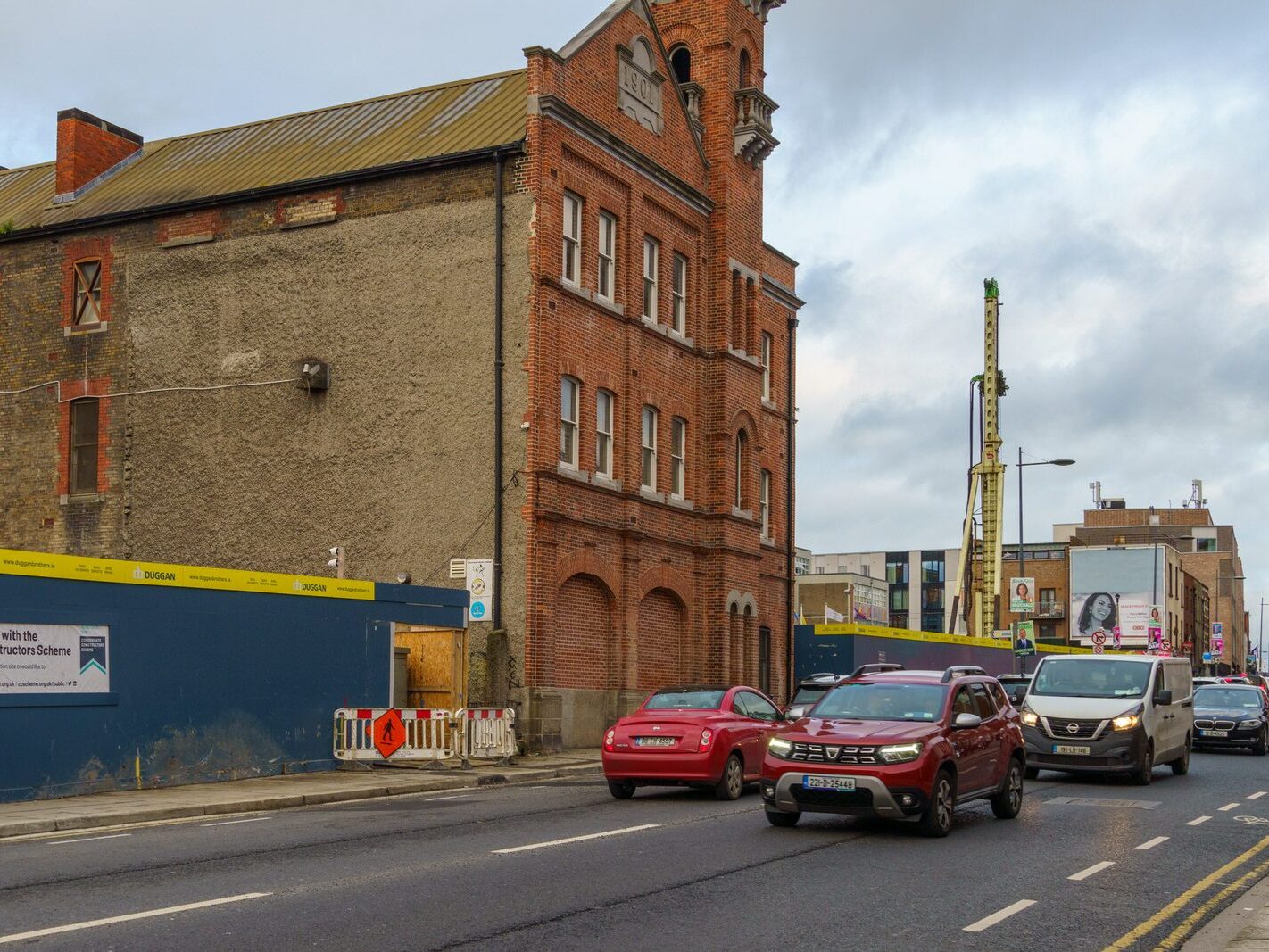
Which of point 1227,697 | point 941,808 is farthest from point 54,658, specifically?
point 1227,697

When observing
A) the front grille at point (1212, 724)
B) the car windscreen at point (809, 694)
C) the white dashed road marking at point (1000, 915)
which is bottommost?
the front grille at point (1212, 724)

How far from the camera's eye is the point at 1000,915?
10484 mm

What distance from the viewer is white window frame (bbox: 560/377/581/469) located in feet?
103

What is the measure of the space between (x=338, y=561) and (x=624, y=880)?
18.2 meters

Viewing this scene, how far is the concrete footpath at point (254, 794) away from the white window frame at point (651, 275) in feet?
39.8

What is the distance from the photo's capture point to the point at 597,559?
3206 cm

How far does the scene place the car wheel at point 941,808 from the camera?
1469 centimetres

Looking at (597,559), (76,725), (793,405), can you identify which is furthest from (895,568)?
(76,725)

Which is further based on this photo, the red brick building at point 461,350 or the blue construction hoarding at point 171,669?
the red brick building at point 461,350

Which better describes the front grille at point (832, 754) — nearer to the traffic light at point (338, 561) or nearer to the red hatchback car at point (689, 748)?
the red hatchback car at point (689, 748)

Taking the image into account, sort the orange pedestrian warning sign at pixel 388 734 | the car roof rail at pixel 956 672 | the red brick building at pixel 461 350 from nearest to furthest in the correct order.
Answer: the car roof rail at pixel 956 672 → the orange pedestrian warning sign at pixel 388 734 → the red brick building at pixel 461 350

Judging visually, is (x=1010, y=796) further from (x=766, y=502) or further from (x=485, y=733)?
(x=766, y=502)

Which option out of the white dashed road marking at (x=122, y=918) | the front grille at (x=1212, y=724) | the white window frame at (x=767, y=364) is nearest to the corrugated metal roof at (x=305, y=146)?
the white window frame at (x=767, y=364)

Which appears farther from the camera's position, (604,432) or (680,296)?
(680,296)
